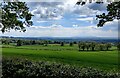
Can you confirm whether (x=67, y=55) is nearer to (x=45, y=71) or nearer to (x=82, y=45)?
(x=82, y=45)

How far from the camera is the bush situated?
12.9 meters

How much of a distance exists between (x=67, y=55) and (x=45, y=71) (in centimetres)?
654

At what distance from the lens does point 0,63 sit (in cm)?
1554

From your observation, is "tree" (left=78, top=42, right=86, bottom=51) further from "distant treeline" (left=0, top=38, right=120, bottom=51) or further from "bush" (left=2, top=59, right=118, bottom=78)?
"bush" (left=2, top=59, right=118, bottom=78)

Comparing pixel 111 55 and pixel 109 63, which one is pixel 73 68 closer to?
pixel 109 63

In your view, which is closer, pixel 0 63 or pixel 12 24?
pixel 0 63

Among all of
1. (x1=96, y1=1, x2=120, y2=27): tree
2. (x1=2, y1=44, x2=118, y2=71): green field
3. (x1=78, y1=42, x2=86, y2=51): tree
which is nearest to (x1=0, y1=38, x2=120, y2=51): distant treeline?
(x1=78, y1=42, x2=86, y2=51): tree

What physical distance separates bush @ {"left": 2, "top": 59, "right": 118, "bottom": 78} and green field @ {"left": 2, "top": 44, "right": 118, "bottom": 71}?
2611mm

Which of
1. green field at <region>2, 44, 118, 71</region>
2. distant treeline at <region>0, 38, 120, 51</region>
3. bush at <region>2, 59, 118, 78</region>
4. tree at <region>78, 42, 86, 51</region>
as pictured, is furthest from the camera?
tree at <region>78, 42, 86, 51</region>

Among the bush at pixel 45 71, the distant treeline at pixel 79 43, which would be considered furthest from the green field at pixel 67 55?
the bush at pixel 45 71

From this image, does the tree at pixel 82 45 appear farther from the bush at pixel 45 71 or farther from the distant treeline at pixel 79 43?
the bush at pixel 45 71

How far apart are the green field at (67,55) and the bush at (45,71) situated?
261cm

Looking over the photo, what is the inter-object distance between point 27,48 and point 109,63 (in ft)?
25.5

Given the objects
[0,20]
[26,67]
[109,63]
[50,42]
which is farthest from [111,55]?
[0,20]
